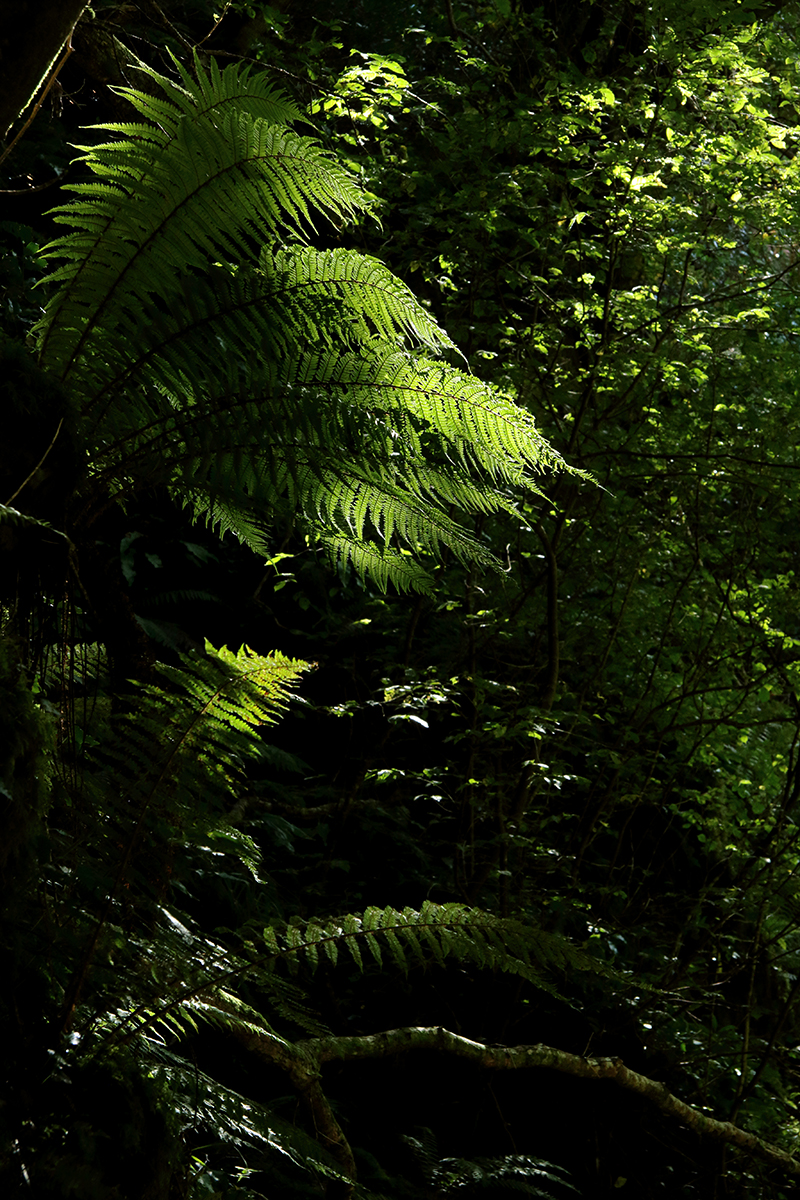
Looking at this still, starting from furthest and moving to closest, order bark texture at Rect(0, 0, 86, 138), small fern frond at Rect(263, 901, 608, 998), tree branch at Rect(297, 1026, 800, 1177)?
tree branch at Rect(297, 1026, 800, 1177)
small fern frond at Rect(263, 901, 608, 998)
bark texture at Rect(0, 0, 86, 138)

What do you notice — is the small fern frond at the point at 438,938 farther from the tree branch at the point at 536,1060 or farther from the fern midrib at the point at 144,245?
the fern midrib at the point at 144,245

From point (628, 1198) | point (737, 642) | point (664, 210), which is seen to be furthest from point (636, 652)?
point (628, 1198)

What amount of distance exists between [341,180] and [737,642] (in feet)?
8.72

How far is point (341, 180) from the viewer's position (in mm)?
1824

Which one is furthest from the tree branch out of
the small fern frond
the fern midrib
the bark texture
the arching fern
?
the bark texture

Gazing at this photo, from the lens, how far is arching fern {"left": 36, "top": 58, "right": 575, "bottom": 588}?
1.73 metres

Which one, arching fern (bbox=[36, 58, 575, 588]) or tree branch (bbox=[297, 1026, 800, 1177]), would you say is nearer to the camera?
arching fern (bbox=[36, 58, 575, 588])

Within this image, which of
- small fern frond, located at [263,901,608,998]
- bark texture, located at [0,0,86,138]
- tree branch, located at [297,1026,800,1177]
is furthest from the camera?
tree branch, located at [297,1026,800,1177]

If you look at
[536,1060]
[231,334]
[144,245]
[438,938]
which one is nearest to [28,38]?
[144,245]

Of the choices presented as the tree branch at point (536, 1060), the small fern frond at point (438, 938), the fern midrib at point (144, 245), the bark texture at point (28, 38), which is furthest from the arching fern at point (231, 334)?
the tree branch at point (536, 1060)

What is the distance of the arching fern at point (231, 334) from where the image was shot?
1732 mm

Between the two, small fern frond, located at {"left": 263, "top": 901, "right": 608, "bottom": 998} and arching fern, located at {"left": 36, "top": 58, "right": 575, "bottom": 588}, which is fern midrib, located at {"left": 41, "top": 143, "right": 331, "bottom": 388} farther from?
small fern frond, located at {"left": 263, "top": 901, "right": 608, "bottom": 998}

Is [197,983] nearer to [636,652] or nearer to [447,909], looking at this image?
[447,909]

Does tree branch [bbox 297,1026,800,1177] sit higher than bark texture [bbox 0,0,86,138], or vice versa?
bark texture [bbox 0,0,86,138]
